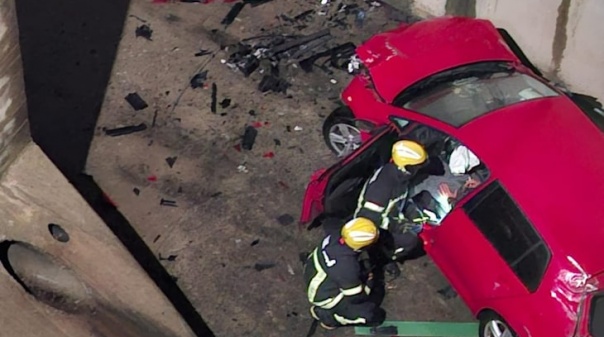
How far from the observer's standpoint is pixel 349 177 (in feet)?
27.7

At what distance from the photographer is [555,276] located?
7145 millimetres

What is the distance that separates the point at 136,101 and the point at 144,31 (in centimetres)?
124

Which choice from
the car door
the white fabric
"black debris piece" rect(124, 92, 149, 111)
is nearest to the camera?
the car door

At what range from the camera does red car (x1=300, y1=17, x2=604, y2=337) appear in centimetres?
723

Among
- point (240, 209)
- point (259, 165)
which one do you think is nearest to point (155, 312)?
point (240, 209)

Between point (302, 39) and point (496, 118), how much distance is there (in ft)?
11.3

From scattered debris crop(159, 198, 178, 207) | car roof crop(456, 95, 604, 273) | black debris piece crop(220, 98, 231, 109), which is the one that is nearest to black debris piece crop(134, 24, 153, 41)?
black debris piece crop(220, 98, 231, 109)

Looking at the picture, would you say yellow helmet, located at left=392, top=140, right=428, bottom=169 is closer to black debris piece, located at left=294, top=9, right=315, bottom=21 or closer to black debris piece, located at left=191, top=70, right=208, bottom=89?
black debris piece, located at left=191, top=70, right=208, bottom=89

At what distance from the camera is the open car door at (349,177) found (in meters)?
8.33

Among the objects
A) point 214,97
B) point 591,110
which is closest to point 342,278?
point 591,110

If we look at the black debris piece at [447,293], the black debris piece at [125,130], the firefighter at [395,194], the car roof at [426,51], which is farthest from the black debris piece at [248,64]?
the black debris piece at [447,293]

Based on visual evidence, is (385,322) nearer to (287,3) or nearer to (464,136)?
(464,136)

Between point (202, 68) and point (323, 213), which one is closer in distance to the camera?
point (323, 213)

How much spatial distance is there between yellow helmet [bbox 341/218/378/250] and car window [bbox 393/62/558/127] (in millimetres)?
1252
